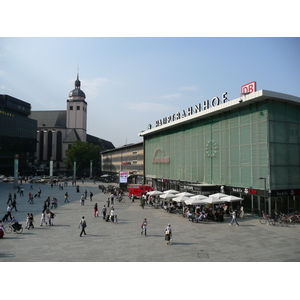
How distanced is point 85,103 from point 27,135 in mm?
36208

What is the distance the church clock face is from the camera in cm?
3711

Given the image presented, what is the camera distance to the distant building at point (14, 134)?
344 feet

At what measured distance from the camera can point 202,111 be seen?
38.9 metres

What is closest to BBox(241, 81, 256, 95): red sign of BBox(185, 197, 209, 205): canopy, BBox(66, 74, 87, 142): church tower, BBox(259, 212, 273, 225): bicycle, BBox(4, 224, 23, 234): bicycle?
→ BBox(185, 197, 209, 205): canopy

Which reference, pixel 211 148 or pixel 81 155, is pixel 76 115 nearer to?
pixel 81 155

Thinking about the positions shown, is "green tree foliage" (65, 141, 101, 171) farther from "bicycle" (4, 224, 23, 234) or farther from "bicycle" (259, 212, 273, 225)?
"bicycle" (259, 212, 273, 225)

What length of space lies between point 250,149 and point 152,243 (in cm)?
1775

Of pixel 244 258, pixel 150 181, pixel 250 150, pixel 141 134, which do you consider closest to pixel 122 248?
pixel 244 258

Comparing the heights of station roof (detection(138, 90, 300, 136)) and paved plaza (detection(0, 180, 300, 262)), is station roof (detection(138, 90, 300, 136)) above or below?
above

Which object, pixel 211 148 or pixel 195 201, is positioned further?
pixel 211 148

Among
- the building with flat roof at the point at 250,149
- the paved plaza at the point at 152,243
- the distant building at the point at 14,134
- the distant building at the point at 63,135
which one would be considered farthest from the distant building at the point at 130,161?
the paved plaza at the point at 152,243

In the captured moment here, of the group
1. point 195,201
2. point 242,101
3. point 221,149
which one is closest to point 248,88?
point 242,101

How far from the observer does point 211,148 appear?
38000 millimetres

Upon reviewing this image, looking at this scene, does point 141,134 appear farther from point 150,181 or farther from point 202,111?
point 202,111
